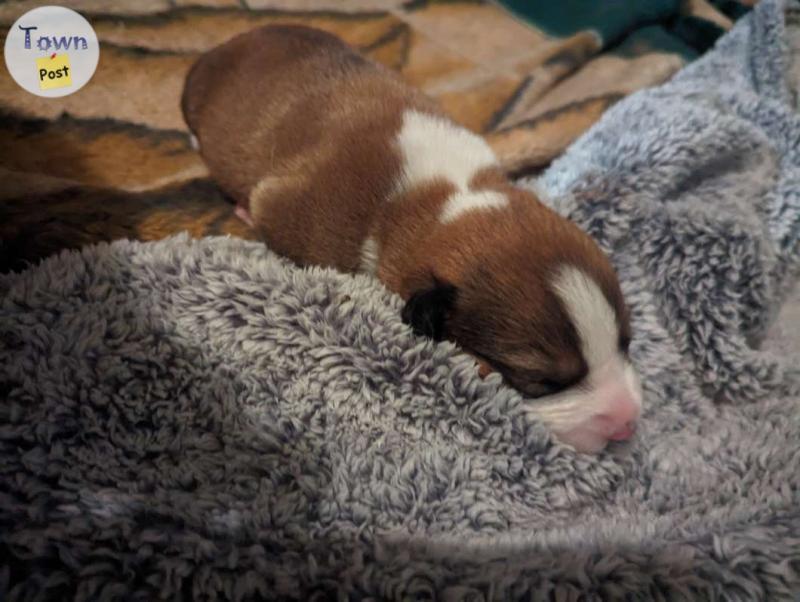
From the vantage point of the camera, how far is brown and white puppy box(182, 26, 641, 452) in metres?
1.30

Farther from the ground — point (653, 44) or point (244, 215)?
point (653, 44)

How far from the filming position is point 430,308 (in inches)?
51.5

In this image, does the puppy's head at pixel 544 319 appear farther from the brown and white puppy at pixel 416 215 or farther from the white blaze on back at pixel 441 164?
the white blaze on back at pixel 441 164

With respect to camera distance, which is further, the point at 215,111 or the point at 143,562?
the point at 215,111

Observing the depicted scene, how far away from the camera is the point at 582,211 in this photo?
180 cm

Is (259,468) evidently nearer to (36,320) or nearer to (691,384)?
(36,320)

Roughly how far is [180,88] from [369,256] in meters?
1.30

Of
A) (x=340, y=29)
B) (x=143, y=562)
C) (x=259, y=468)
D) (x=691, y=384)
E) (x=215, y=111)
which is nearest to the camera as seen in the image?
(x=143, y=562)

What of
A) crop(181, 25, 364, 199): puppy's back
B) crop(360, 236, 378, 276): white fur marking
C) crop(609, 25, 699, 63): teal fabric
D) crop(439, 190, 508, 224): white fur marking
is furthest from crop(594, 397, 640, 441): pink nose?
crop(609, 25, 699, 63): teal fabric

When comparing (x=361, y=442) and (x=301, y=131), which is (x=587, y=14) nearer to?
(x=301, y=131)

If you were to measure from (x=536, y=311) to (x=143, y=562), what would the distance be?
807 millimetres

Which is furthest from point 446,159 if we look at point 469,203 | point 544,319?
point 544,319

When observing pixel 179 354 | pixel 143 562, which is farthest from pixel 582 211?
pixel 143 562

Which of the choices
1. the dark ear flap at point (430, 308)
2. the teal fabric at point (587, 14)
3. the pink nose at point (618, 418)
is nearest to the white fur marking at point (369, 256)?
the dark ear flap at point (430, 308)
